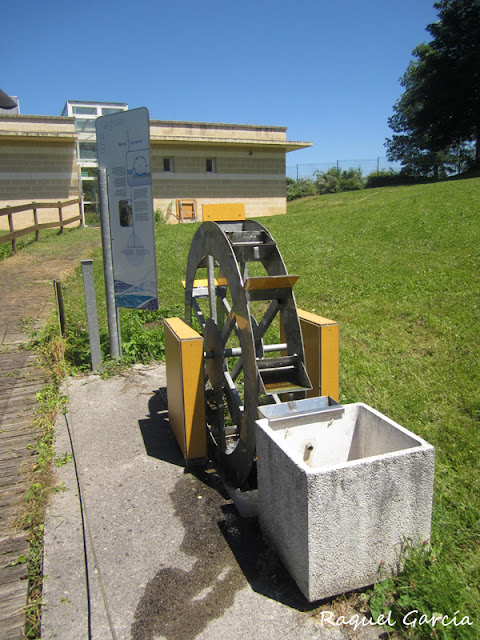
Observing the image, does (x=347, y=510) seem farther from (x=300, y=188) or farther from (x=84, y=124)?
(x=300, y=188)

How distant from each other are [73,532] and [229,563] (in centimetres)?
103

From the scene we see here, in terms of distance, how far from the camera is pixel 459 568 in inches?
112

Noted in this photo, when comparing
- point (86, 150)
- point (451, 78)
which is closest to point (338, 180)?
point (451, 78)

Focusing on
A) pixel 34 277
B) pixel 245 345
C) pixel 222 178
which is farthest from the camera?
pixel 222 178

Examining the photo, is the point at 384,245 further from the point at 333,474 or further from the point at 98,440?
the point at 333,474

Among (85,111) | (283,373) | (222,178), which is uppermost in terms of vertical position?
(85,111)

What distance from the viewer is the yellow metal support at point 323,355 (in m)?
4.19

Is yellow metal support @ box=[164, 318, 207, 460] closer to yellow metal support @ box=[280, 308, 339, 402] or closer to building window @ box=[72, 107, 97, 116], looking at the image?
yellow metal support @ box=[280, 308, 339, 402]

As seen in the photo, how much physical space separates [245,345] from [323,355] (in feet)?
2.69

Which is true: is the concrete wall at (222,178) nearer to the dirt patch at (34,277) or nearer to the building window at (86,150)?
the building window at (86,150)

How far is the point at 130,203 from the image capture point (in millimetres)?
5867

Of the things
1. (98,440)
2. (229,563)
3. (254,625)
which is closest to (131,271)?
(98,440)

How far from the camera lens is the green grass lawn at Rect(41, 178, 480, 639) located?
2.76 meters

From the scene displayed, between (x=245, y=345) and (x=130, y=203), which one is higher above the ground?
(x=130, y=203)
